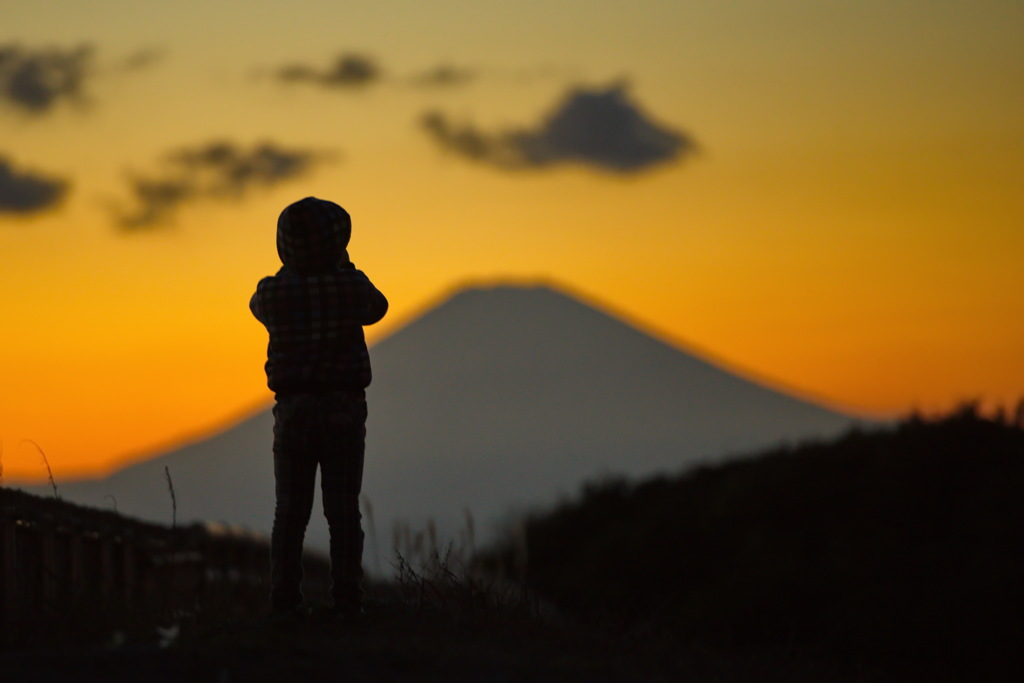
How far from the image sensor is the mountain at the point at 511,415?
81125mm

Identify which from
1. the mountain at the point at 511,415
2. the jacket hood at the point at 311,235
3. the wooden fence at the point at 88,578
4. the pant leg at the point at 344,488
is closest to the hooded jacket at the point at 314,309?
the jacket hood at the point at 311,235

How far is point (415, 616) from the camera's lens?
24.0 ft

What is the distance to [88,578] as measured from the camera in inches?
434

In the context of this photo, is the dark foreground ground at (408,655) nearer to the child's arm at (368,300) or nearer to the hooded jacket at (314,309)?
the hooded jacket at (314,309)

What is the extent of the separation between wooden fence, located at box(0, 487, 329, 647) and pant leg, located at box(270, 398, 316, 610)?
0.80 metres

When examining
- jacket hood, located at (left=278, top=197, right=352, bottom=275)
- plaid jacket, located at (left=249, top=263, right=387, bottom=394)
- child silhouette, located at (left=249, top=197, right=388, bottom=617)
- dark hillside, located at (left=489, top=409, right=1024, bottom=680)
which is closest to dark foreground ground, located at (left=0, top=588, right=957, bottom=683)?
child silhouette, located at (left=249, top=197, right=388, bottom=617)

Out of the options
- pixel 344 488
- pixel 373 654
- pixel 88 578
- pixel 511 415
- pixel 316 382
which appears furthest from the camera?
pixel 511 415

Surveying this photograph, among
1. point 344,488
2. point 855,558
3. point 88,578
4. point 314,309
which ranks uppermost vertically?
point 314,309

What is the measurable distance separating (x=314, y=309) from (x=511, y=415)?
79892mm

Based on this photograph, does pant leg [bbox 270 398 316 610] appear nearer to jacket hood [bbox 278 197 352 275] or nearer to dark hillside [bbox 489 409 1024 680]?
jacket hood [bbox 278 197 352 275]

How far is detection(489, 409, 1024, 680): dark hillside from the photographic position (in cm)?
1502

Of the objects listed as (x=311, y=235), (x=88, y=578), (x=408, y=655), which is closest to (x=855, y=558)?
(x=88, y=578)

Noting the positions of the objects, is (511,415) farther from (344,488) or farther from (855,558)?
(344,488)

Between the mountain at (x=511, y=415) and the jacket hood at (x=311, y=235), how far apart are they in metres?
65.8
